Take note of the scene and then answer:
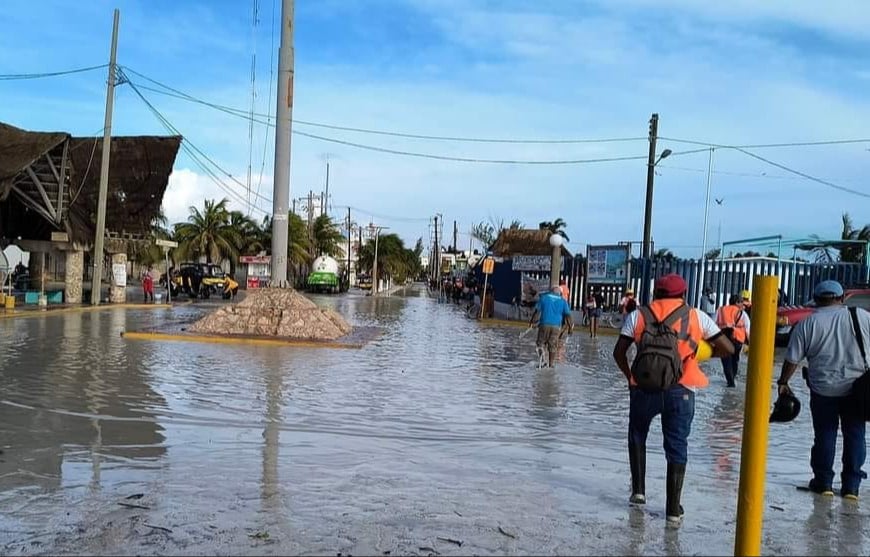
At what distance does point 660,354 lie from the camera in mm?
4969

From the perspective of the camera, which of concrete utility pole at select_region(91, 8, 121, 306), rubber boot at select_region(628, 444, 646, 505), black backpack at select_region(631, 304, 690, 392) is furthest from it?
concrete utility pole at select_region(91, 8, 121, 306)

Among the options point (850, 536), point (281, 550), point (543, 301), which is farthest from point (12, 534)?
point (543, 301)

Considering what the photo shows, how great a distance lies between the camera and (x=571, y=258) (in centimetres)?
2858

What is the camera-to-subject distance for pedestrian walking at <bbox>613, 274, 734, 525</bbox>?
4.99 meters

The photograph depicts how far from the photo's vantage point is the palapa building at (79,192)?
2892cm

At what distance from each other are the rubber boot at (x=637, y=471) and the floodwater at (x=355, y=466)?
109mm

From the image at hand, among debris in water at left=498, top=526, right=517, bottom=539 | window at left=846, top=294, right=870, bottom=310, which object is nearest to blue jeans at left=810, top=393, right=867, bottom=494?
debris in water at left=498, top=526, right=517, bottom=539

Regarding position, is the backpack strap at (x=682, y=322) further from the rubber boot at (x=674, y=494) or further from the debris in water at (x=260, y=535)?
the debris in water at (x=260, y=535)

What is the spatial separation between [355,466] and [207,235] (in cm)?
6025

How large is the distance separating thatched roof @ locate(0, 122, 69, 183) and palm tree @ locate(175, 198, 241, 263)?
3452cm

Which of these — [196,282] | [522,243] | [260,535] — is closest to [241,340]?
[260,535]

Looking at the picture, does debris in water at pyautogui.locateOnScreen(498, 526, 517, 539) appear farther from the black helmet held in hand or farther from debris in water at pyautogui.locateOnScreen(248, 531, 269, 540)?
the black helmet held in hand

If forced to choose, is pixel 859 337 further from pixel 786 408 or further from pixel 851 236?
pixel 851 236

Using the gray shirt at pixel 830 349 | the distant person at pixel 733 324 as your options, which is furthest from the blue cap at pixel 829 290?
the distant person at pixel 733 324
